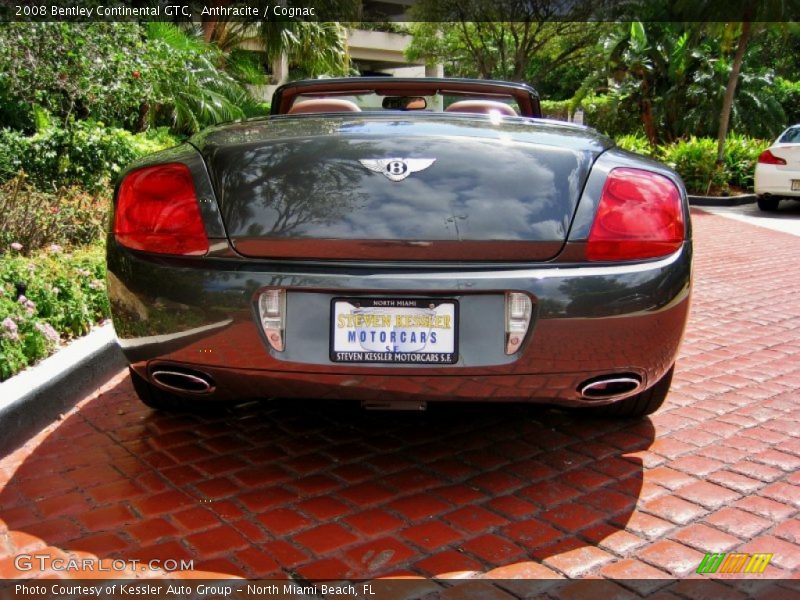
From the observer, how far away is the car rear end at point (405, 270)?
95.7 inches

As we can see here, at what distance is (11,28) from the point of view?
24.0 feet

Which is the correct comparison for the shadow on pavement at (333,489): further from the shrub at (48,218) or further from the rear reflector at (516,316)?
the shrub at (48,218)

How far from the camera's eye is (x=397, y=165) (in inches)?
99.4

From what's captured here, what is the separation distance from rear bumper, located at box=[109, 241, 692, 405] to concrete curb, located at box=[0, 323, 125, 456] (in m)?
0.85

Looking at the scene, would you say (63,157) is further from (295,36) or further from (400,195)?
(295,36)

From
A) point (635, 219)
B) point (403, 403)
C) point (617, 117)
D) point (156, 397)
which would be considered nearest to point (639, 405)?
point (635, 219)

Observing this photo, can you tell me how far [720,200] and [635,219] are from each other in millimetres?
12814

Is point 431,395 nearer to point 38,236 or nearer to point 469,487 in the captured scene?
point 469,487

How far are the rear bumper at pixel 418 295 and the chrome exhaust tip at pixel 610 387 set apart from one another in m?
0.03

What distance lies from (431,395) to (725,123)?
48.4 feet

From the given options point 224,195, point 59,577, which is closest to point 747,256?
point 224,195

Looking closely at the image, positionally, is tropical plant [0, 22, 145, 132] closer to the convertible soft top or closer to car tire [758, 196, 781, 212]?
the convertible soft top

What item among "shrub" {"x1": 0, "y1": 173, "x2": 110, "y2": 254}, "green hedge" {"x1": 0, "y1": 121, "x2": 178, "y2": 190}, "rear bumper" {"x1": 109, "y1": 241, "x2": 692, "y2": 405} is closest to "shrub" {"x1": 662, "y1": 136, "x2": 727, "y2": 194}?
"green hedge" {"x1": 0, "y1": 121, "x2": 178, "y2": 190}

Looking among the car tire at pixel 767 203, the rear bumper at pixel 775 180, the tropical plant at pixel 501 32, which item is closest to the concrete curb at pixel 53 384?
the rear bumper at pixel 775 180
